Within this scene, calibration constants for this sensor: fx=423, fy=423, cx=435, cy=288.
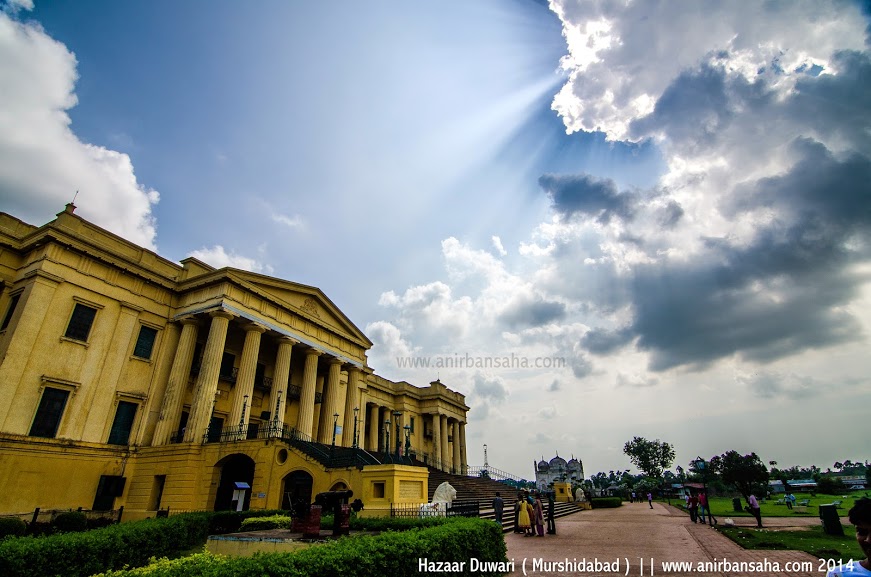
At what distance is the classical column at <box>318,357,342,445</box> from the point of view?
98.8ft

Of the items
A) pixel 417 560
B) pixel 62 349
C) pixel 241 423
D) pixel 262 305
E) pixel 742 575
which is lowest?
pixel 742 575

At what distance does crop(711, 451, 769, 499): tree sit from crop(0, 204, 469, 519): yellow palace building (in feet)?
142

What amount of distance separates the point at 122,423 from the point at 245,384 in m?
6.32

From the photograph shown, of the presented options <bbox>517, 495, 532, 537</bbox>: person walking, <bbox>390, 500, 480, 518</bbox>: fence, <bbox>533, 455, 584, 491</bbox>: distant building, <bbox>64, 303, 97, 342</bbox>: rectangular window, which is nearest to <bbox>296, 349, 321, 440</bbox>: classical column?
<bbox>64, 303, 97, 342</bbox>: rectangular window

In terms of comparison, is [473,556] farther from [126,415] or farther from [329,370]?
[329,370]

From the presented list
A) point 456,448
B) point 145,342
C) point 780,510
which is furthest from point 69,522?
point 456,448

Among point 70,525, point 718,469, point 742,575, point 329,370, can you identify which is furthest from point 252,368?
point 718,469

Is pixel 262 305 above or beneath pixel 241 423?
above

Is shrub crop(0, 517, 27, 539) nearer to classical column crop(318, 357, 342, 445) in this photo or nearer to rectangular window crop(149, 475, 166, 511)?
rectangular window crop(149, 475, 166, 511)

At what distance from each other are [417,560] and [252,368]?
20.7 m

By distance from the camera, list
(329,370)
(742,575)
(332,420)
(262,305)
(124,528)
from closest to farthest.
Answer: (742,575)
(124,528)
(262,305)
(332,420)
(329,370)

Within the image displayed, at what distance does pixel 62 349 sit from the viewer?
20781 millimetres

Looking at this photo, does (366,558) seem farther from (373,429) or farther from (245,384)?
(373,429)

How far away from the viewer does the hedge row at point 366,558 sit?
18.0 ft
